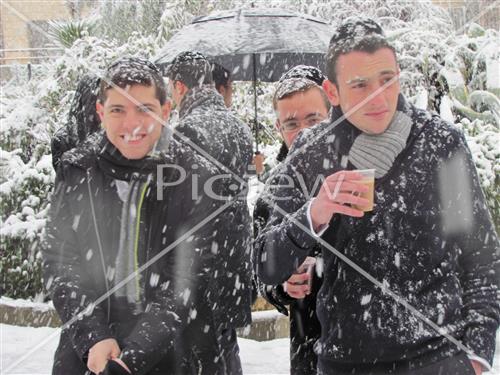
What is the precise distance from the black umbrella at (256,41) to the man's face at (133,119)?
2574 mm

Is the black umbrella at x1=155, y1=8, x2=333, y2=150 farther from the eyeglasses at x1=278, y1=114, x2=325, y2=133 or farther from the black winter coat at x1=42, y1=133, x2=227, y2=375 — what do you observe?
the black winter coat at x1=42, y1=133, x2=227, y2=375

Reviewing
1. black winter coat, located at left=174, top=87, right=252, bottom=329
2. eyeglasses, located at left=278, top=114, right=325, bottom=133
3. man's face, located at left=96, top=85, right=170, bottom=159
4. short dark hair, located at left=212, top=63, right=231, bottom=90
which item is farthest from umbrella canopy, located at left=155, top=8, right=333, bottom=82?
man's face, located at left=96, top=85, right=170, bottom=159

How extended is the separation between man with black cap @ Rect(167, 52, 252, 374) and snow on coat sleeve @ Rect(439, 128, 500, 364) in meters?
1.57

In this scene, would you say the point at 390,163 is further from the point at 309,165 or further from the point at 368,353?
the point at 368,353

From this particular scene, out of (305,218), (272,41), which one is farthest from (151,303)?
(272,41)

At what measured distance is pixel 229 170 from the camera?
13.2 feet

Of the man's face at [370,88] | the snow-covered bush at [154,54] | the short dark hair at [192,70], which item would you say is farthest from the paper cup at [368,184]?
the snow-covered bush at [154,54]

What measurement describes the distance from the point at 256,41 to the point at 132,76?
2780 millimetres

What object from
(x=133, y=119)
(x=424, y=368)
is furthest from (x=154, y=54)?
(x=424, y=368)

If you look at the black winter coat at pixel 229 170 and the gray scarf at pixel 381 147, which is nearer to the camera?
the gray scarf at pixel 381 147

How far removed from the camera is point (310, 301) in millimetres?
3092

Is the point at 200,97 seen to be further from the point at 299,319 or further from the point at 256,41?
the point at 299,319

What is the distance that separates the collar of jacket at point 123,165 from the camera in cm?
266

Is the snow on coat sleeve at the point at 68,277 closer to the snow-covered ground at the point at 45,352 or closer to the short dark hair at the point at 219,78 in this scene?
the short dark hair at the point at 219,78
